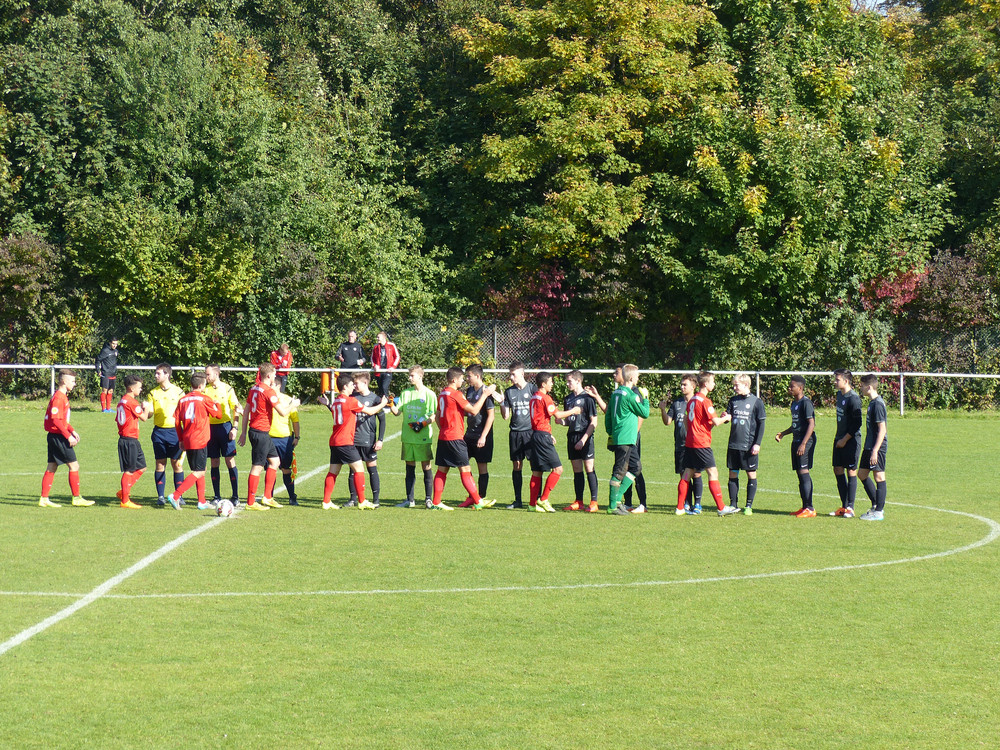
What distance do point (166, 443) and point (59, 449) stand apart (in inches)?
50.2

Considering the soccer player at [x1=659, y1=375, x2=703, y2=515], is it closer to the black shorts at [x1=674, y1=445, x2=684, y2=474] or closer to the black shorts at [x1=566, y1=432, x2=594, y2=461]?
the black shorts at [x1=674, y1=445, x2=684, y2=474]

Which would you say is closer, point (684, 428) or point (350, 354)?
point (684, 428)

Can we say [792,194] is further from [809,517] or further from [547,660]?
[547,660]

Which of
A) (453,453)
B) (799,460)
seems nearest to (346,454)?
(453,453)

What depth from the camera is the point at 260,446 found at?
14914 mm

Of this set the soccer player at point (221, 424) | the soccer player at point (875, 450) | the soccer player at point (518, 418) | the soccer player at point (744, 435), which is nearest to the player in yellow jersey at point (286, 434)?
the soccer player at point (221, 424)

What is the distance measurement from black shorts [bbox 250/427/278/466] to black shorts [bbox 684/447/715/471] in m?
5.20

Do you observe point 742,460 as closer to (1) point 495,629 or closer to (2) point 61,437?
(1) point 495,629

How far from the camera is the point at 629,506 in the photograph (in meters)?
15.2

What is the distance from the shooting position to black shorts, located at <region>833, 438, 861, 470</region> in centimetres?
1452

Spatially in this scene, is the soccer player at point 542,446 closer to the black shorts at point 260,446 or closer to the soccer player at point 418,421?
the soccer player at point 418,421

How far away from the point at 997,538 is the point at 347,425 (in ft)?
25.0

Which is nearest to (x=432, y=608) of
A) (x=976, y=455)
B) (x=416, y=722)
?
(x=416, y=722)

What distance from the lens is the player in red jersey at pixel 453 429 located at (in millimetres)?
14914
